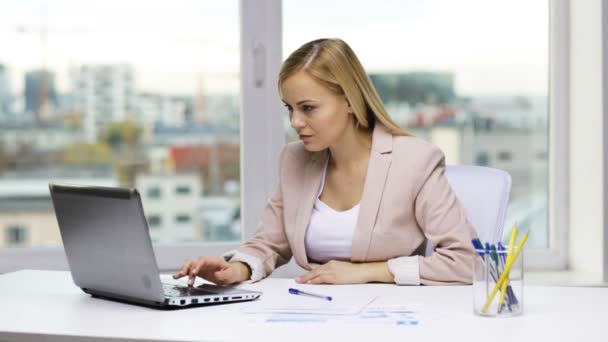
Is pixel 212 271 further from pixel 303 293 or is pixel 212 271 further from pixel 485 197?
pixel 485 197

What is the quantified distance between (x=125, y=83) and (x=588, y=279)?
191cm

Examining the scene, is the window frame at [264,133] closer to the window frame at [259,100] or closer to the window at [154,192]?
the window frame at [259,100]

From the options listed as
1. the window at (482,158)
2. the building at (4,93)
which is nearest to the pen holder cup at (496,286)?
the window at (482,158)

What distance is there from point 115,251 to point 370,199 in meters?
0.76

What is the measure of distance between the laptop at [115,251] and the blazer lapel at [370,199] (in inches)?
18.3

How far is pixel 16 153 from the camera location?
11.4 feet

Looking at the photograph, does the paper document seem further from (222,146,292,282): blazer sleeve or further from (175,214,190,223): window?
(175,214,190,223): window

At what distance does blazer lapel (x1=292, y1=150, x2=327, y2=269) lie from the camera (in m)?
2.38

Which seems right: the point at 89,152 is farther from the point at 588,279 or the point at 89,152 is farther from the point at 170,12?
the point at 588,279

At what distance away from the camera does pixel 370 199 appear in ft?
7.59

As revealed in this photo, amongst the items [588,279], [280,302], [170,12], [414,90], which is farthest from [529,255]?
[280,302]


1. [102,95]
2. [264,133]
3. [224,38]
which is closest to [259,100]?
[264,133]

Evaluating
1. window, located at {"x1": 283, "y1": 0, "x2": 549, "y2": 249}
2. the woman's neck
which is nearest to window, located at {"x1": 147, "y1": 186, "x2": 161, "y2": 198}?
window, located at {"x1": 283, "y1": 0, "x2": 549, "y2": 249}

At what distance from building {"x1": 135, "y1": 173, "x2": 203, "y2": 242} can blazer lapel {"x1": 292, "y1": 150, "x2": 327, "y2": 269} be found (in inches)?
43.4
